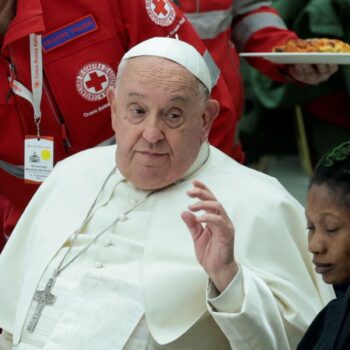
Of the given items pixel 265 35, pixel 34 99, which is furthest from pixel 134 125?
pixel 265 35

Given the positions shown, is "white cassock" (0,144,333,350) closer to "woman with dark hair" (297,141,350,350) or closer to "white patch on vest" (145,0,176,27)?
"woman with dark hair" (297,141,350,350)

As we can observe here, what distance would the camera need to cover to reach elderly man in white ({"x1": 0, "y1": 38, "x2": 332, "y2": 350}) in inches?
108

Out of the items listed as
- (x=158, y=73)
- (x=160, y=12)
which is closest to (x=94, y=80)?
(x=160, y=12)

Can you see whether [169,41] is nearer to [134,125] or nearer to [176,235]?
[134,125]

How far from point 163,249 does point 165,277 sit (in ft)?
0.39

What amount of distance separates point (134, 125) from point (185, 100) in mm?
171

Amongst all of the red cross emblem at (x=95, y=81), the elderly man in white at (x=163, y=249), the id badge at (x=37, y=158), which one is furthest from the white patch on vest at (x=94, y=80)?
Result: the elderly man in white at (x=163, y=249)

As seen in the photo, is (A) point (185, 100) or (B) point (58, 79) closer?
(A) point (185, 100)

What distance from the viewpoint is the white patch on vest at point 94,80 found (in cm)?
363

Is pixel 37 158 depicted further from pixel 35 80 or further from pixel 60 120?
pixel 35 80

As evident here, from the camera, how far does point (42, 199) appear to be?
11.4ft

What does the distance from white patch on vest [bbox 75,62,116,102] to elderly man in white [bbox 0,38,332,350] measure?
15.1 inches

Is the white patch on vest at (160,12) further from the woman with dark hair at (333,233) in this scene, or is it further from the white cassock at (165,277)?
the woman with dark hair at (333,233)

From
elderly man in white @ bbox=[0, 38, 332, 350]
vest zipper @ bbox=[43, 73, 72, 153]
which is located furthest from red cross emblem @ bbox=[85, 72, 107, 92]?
elderly man in white @ bbox=[0, 38, 332, 350]
